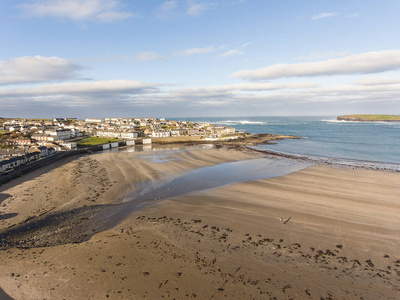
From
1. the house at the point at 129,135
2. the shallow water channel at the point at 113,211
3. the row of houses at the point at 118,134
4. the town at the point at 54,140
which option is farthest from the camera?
the row of houses at the point at 118,134

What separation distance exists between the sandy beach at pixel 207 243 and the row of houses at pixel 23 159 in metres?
7.01

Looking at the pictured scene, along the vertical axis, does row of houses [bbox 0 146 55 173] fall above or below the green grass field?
below

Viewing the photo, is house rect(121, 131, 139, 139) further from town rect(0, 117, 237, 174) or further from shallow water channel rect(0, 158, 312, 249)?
shallow water channel rect(0, 158, 312, 249)

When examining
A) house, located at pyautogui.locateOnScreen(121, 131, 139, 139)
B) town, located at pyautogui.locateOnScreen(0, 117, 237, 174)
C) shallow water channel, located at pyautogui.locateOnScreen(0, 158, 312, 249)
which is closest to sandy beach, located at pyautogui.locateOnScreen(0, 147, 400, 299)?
shallow water channel, located at pyautogui.locateOnScreen(0, 158, 312, 249)

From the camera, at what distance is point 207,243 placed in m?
12.1

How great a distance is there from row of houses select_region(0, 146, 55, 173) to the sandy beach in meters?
7.01

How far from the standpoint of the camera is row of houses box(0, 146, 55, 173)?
1068 inches

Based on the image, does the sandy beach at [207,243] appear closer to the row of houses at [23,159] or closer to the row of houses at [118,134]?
the row of houses at [23,159]

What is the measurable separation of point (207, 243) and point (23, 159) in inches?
1353

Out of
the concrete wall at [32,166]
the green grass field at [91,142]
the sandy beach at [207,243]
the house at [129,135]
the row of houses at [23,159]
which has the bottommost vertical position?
the sandy beach at [207,243]

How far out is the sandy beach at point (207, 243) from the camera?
895 cm

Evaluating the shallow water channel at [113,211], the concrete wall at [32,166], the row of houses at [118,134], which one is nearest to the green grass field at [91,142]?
the row of houses at [118,134]

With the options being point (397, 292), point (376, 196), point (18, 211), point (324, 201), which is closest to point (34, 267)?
point (18, 211)

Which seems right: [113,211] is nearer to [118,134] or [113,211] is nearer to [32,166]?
[32,166]
